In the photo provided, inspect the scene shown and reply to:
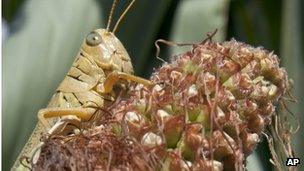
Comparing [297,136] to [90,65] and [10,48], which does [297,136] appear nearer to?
[90,65]

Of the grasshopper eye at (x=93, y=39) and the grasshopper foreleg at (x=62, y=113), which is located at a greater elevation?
the grasshopper eye at (x=93, y=39)

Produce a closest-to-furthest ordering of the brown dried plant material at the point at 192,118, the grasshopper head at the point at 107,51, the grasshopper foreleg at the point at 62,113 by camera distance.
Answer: the brown dried plant material at the point at 192,118 → the grasshopper foreleg at the point at 62,113 → the grasshopper head at the point at 107,51

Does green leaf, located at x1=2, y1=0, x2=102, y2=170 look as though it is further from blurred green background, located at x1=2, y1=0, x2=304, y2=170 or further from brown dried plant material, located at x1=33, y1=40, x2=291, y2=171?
brown dried plant material, located at x1=33, y1=40, x2=291, y2=171

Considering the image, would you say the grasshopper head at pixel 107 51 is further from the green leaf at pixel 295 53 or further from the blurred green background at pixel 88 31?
the green leaf at pixel 295 53

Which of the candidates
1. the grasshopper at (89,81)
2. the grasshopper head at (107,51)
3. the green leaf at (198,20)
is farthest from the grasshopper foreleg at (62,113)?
the green leaf at (198,20)

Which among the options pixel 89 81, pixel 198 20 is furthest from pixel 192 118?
pixel 198 20

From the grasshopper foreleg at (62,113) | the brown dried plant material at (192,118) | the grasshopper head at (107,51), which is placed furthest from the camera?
the grasshopper head at (107,51)

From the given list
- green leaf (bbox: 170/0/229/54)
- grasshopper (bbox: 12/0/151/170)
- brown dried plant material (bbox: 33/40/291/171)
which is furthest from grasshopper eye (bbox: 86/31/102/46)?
brown dried plant material (bbox: 33/40/291/171)

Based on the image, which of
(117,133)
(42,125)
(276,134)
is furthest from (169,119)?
(42,125)
